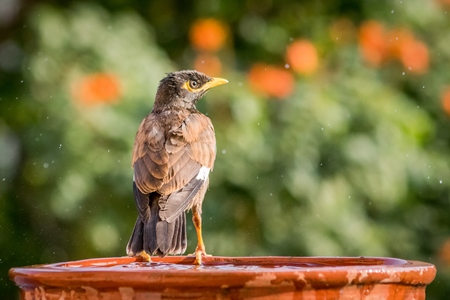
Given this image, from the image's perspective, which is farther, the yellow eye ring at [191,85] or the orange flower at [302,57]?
the orange flower at [302,57]

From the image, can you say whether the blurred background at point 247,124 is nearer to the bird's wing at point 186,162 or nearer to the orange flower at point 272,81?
the orange flower at point 272,81

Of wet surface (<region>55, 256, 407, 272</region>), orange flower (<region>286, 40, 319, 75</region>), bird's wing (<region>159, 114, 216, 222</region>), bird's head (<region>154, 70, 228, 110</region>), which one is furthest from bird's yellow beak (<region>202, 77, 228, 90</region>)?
wet surface (<region>55, 256, 407, 272</region>)

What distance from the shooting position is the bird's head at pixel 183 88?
516 centimetres

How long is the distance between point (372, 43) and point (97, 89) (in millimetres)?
2075

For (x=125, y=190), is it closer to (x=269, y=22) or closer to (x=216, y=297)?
(x=269, y=22)

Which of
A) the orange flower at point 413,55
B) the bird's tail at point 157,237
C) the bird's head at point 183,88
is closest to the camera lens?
the bird's tail at point 157,237

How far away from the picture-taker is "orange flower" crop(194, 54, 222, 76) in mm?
6242

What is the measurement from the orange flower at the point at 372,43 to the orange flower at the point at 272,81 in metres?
0.70

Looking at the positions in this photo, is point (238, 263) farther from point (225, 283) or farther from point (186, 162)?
point (186, 162)

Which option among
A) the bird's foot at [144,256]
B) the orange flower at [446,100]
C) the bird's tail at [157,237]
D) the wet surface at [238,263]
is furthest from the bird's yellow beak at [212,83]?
the orange flower at [446,100]

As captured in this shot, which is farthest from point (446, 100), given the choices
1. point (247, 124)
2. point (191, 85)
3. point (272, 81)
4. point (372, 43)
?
point (191, 85)

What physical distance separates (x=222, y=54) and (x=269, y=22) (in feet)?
1.89

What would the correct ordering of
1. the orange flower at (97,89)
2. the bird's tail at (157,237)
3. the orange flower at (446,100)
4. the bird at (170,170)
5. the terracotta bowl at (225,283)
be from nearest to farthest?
1. the terracotta bowl at (225,283)
2. the bird's tail at (157,237)
3. the bird at (170,170)
4. the orange flower at (97,89)
5. the orange flower at (446,100)

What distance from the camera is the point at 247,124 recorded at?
5.84 metres
